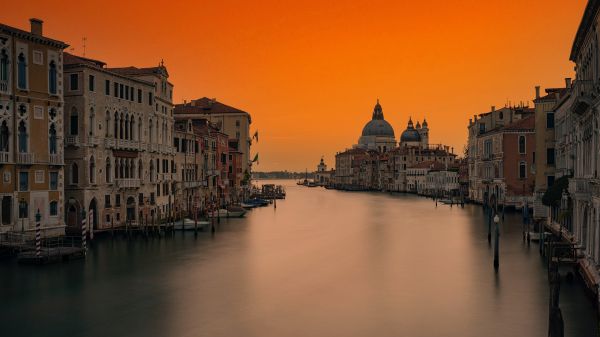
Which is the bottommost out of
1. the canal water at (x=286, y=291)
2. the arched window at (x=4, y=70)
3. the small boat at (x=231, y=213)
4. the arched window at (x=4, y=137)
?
the canal water at (x=286, y=291)

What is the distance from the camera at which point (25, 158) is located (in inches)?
1125

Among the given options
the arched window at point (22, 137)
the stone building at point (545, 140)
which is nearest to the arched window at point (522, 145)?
the stone building at point (545, 140)

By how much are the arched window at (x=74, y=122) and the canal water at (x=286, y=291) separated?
6.28 metres

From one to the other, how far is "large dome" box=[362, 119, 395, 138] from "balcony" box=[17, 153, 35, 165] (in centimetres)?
16607

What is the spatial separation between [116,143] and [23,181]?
791 cm

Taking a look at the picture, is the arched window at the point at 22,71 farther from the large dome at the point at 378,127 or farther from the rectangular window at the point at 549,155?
the large dome at the point at 378,127

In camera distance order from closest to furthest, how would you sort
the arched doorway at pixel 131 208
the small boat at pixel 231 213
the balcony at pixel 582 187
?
the balcony at pixel 582 187 → the arched doorway at pixel 131 208 → the small boat at pixel 231 213

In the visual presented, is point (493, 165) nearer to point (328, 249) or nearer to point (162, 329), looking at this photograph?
point (328, 249)

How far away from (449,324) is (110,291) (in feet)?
38.7

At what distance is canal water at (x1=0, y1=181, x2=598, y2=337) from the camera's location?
1700 cm

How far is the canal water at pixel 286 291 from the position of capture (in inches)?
669

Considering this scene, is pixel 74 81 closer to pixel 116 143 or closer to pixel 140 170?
pixel 116 143

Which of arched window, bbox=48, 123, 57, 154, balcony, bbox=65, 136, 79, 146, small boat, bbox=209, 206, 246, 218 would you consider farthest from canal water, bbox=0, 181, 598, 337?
small boat, bbox=209, 206, 246, 218

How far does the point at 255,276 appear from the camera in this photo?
81.9ft
